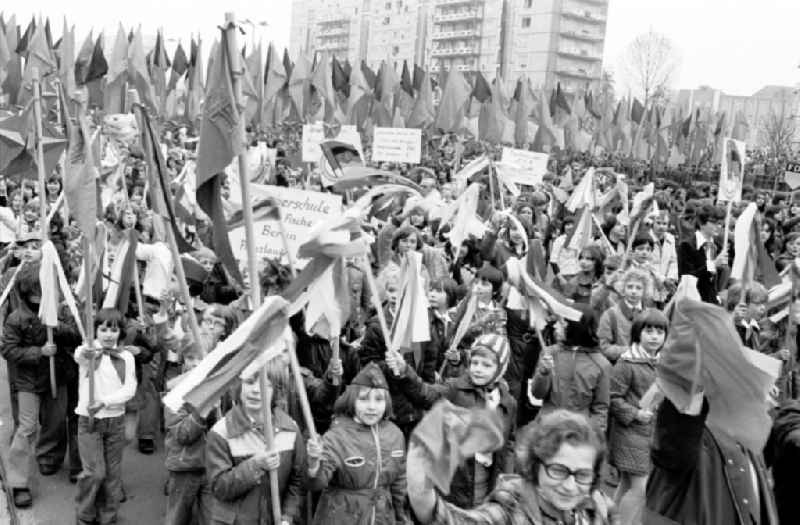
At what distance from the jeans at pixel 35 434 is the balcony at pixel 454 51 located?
88.4m

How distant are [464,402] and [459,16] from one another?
92.0 metres

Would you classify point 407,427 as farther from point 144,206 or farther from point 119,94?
point 119,94

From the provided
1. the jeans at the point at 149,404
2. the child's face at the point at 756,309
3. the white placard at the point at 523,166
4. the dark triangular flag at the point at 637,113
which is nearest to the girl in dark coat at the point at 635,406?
the child's face at the point at 756,309

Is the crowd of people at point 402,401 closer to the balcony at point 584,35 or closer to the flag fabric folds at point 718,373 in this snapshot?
the flag fabric folds at point 718,373

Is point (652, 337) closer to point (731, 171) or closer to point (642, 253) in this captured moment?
point (642, 253)

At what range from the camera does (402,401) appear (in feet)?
16.4


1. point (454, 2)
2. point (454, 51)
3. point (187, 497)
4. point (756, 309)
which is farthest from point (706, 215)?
point (454, 2)

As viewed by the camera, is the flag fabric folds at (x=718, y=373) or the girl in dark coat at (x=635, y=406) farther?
the girl in dark coat at (x=635, y=406)

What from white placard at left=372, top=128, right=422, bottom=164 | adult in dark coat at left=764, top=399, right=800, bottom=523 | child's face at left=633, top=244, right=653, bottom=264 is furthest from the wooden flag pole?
white placard at left=372, top=128, right=422, bottom=164

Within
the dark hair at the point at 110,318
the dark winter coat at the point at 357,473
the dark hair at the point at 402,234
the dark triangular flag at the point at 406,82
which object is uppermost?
the dark triangular flag at the point at 406,82

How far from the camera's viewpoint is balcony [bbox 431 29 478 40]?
297 feet

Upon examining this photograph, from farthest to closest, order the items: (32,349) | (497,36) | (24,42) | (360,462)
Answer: (497,36), (24,42), (32,349), (360,462)

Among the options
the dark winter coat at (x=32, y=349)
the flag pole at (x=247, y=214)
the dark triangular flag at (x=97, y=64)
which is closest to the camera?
the flag pole at (x=247, y=214)

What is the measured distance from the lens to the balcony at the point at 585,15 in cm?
8800
